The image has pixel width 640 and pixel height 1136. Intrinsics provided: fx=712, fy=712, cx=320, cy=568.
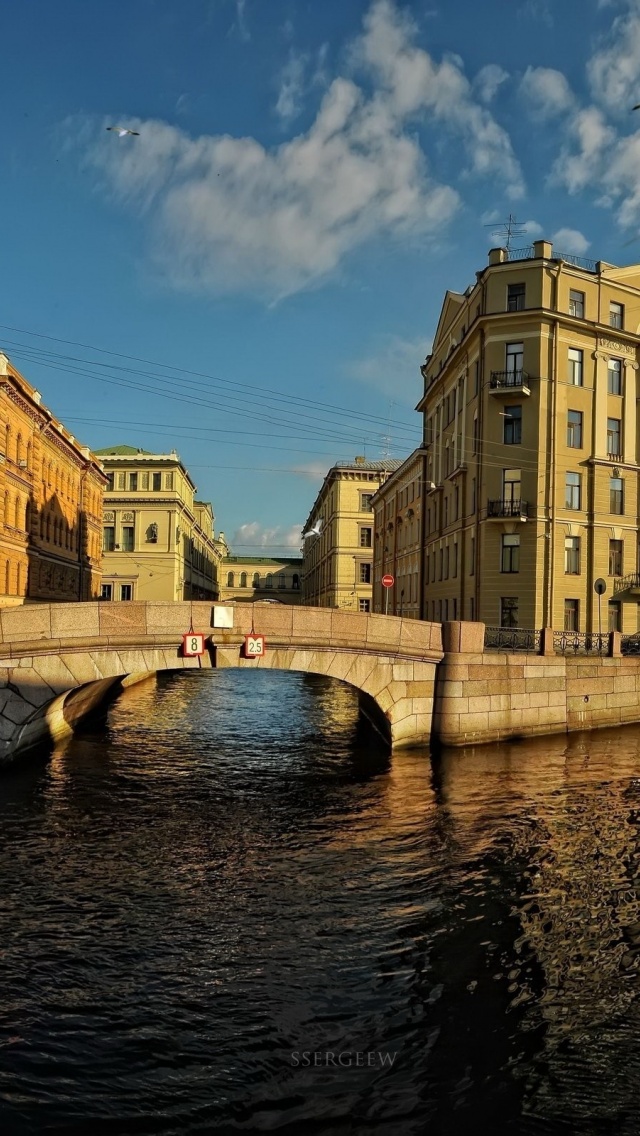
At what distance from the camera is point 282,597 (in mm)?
156625

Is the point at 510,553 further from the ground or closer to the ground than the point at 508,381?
closer to the ground

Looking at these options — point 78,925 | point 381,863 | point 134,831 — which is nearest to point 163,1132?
point 78,925

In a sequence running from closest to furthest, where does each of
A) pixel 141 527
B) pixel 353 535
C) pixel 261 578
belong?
Answer: pixel 353 535
pixel 141 527
pixel 261 578

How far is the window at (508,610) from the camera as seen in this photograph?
34.6 m

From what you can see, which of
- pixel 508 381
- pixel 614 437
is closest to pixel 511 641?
pixel 508 381

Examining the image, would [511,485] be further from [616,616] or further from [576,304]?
[576,304]

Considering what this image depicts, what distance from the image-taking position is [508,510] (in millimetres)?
34625

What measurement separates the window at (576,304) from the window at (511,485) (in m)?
8.41

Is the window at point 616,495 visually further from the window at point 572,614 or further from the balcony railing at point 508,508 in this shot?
the window at point 572,614

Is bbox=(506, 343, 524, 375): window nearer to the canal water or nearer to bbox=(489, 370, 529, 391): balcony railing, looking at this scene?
bbox=(489, 370, 529, 391): balcony railing

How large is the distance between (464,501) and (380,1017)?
3325cm

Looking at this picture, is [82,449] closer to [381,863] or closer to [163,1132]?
[381,863]

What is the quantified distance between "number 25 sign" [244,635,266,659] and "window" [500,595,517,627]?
64.5 ft

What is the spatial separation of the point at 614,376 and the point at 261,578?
13102 centimetres
